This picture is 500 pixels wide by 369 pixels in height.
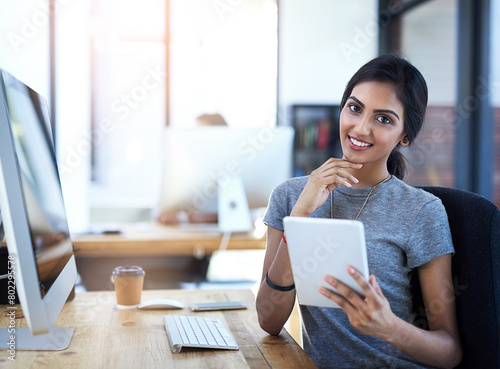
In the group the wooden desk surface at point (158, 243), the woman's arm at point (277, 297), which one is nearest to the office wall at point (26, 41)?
the wooden desk surface at point (158, 243)

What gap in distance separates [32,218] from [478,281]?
96 cm

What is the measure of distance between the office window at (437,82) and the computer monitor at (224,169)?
4.68ft

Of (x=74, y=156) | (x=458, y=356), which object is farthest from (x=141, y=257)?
(x=74, y=156)

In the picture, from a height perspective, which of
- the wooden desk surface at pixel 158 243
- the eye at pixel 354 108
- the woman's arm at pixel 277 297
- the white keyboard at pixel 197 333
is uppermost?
the eye at pixel 354 108

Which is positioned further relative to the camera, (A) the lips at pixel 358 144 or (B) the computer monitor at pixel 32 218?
(A) the lips at pixel 358 144

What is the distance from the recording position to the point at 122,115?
6555 millimetres

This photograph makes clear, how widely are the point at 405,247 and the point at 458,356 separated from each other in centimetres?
27

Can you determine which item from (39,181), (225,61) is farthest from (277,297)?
(225,61)

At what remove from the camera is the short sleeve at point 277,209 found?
4.67 feet

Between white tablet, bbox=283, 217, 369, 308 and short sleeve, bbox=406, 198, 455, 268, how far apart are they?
13.7 inches

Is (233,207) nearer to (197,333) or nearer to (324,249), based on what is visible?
(197,333)

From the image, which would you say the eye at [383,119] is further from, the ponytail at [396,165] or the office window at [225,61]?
the office window at [225,61]

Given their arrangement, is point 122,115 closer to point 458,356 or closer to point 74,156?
point 74,156

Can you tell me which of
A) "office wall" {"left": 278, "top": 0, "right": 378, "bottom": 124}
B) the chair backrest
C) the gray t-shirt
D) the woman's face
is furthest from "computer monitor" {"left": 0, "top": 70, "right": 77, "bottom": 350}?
"office wall" {"left": 278, "top": 0, "right": 378, "bottom": 124}
